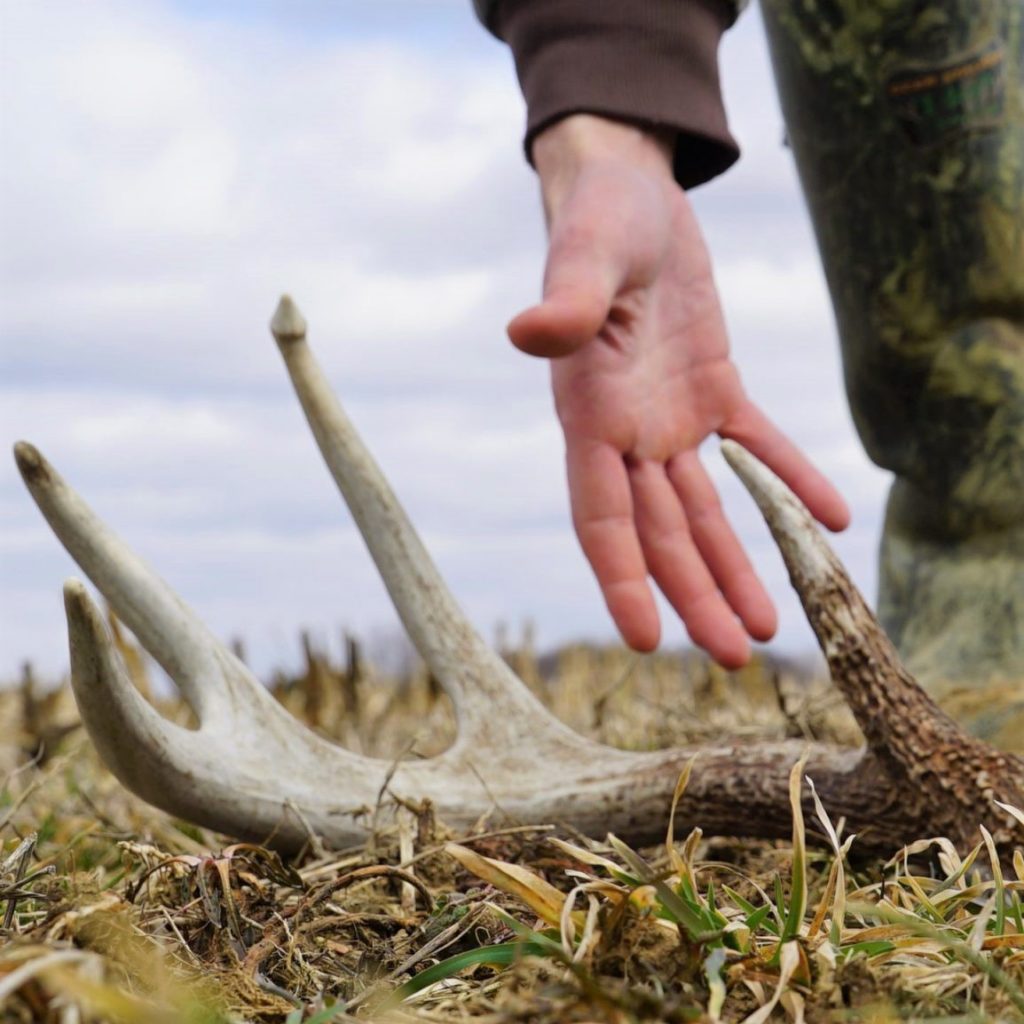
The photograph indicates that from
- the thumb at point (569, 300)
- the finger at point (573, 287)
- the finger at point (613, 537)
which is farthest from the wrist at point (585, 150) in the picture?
the finger at point (613, 537)

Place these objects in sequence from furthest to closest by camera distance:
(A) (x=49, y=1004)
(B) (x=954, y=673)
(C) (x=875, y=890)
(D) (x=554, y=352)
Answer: (B) (x=954, y=673)
(D) (x=554, y=352)
(C) (x=875, y=890)
(A) (x=49, y=1004)

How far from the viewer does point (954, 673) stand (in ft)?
12.0

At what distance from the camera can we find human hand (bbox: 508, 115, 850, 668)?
3104mm

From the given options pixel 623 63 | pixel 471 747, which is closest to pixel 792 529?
pixel 471 747

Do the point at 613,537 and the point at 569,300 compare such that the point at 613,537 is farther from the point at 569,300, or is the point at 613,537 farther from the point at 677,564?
the point at 569,300

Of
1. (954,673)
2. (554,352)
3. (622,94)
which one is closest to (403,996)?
(554,352)

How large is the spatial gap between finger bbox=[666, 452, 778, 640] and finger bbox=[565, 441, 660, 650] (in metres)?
0.19

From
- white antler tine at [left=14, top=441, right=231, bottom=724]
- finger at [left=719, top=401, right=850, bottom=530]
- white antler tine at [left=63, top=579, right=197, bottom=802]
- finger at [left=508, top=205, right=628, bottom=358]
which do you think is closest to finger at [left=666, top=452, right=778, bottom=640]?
finger at [left=719, top=401, right=850, bottom=530]

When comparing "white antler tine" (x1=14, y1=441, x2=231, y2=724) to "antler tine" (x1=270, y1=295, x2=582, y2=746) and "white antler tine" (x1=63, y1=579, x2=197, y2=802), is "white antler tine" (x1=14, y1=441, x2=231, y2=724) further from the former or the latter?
"antler tine" (x1=270, y1=295, x2=582, y2=746)

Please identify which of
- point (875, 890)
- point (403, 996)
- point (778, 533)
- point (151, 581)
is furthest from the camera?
point (151, 581)

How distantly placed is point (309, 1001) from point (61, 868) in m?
0.99

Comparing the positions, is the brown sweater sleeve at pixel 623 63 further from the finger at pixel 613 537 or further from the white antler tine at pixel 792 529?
the white antler tine at pixel 792 529

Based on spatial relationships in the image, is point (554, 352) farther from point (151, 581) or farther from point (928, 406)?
point (928, 406)

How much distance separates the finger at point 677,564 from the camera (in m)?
3.12
